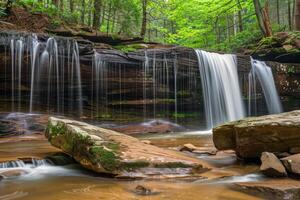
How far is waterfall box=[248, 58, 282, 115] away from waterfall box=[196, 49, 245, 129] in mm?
931

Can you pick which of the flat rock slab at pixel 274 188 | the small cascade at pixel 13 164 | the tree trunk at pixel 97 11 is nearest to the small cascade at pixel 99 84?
the tree trunk at pixel 97 11

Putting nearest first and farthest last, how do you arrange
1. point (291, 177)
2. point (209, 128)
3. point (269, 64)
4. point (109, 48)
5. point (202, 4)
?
point (291, 177) → point (109, 48) → point (209, 128) → point (269, 64) → point (202, 4)

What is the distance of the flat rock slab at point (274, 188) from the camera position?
4000 mm

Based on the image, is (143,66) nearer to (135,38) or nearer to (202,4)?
(135,38)

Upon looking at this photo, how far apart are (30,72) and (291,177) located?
33.0 ft

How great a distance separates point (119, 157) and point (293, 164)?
2.51 m

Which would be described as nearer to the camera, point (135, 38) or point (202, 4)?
point (135, 38)

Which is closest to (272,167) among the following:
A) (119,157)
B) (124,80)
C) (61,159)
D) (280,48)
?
(119,157)

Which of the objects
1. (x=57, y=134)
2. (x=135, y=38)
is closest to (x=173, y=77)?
(x=135, y=38)

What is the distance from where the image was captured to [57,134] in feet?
20.9

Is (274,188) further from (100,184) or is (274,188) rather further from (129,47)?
(129,47)

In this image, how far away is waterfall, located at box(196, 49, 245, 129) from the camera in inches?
637

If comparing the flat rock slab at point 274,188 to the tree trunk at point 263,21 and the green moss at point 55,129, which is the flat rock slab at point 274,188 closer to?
the green moss at point 55,129

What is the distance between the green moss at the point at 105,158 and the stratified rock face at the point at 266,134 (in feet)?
7.64
